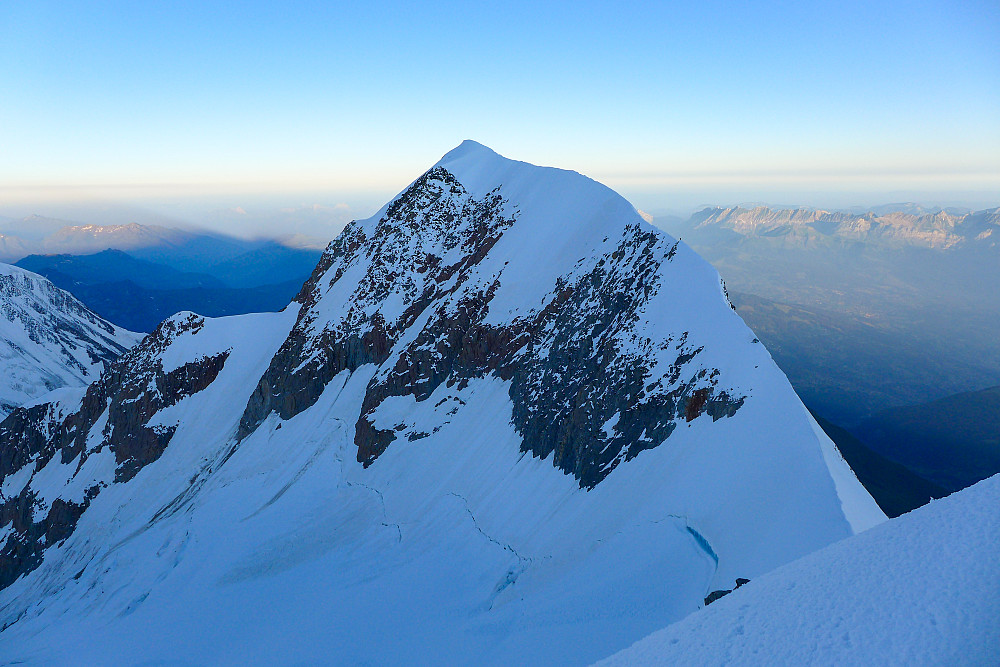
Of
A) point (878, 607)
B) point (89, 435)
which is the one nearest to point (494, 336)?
point (878, 607)

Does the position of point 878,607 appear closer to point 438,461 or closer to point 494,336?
point 438,461

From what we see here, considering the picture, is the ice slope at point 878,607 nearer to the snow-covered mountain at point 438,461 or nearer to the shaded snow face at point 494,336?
the snow-covered mountain at point 438,461

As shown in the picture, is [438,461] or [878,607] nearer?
[878,607]

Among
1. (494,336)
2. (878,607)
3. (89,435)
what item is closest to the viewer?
(878,607)

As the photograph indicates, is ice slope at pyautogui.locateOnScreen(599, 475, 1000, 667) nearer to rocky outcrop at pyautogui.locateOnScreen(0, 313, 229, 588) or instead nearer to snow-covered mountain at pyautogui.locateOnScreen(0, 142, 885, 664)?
snow-covered mountain at pyautogui.locateOnScreen(0, 142, 885, 664)

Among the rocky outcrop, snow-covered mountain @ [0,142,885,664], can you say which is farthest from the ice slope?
the rocky outcrop

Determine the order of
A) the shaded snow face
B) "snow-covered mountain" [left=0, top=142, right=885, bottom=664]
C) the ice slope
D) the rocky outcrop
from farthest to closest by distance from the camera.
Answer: the rocky outcrop < the shaded snow face < "snow-covered mountain" [left=0, top=142, right=885, bottom=664] < the ice slope

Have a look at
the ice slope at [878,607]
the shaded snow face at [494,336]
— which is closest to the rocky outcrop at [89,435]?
the shaded snow face at [494,336]
